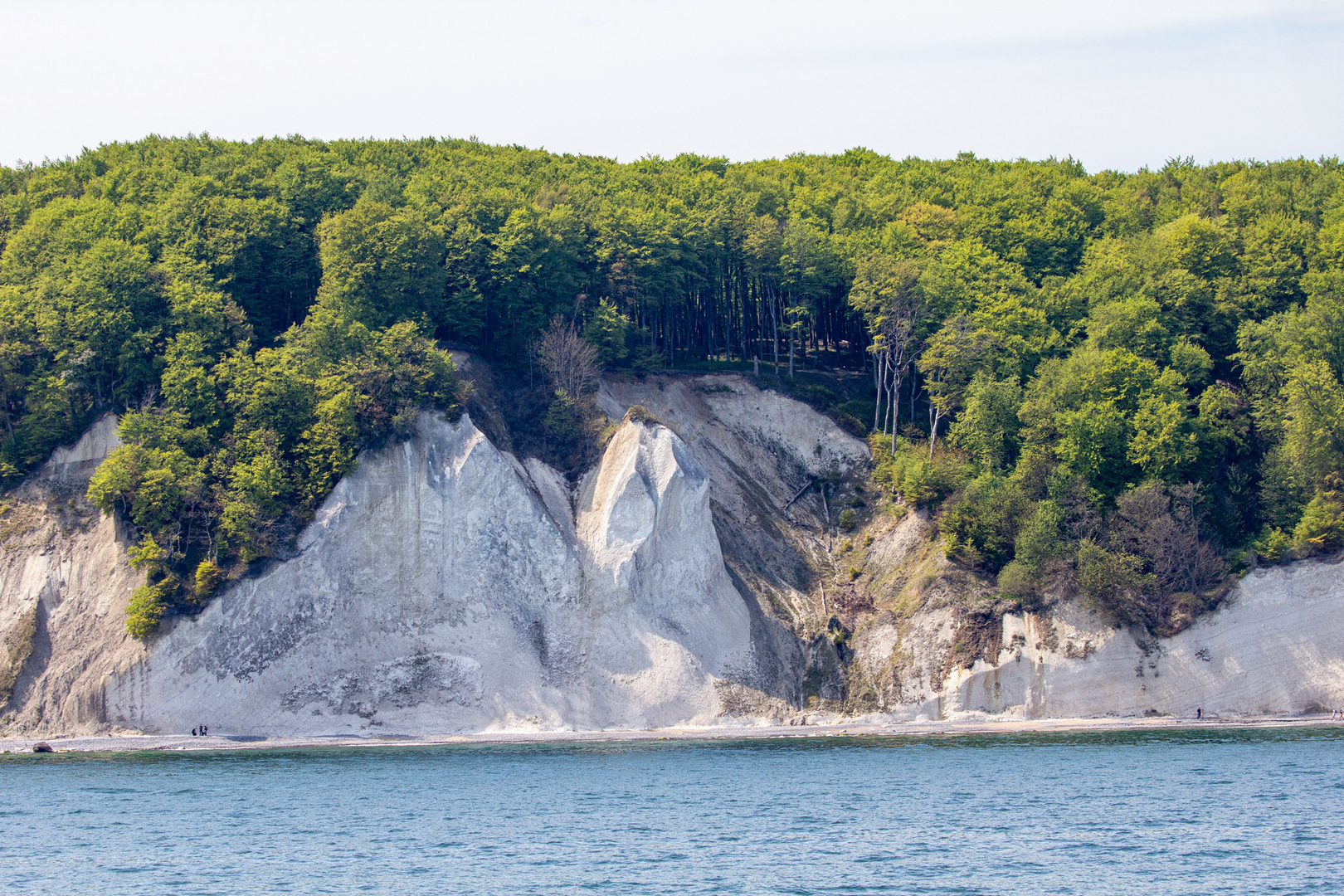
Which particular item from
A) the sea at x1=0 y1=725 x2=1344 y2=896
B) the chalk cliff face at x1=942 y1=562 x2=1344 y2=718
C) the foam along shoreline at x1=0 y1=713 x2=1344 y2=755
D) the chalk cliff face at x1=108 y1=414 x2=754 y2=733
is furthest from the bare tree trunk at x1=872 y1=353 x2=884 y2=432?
the sea at x1=0 y1=725 x2=1344 y2=896

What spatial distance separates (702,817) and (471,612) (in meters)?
22.4

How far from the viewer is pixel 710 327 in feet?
255

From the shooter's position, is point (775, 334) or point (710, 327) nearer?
point (775, 334)

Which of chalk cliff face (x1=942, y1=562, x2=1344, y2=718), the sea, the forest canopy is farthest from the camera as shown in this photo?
the forest canopy

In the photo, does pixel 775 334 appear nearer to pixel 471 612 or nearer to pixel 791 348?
pixel 791 348

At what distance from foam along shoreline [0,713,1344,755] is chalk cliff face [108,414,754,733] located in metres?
0.90

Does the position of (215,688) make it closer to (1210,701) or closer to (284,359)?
(284,359)

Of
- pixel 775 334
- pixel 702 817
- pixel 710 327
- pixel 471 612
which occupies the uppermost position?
pixel 710 327

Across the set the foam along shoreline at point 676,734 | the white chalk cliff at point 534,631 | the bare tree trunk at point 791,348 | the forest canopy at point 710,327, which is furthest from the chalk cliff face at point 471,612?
the bare tree trunk at point 791,348

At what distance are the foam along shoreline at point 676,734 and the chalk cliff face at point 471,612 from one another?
2.97 ft

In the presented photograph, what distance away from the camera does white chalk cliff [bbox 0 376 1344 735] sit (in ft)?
186

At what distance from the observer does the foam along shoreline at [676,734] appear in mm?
54219

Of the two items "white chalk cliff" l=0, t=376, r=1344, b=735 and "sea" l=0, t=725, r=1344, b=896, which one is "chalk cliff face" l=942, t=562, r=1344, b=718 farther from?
"sea" l=0, t=725, r=1344, b=896

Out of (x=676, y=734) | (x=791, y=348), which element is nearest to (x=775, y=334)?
(x=791, y=348)
